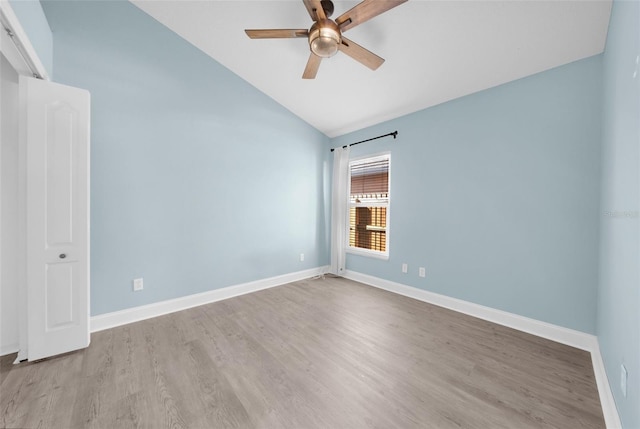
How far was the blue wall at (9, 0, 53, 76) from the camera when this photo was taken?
5.39 feet

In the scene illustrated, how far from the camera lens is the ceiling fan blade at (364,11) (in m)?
1.60

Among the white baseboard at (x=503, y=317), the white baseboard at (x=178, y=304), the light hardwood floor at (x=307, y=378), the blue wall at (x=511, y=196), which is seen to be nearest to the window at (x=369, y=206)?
the blue wall at (x=511, y=196)

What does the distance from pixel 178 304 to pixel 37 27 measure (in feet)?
9.03

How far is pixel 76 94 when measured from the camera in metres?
2.01

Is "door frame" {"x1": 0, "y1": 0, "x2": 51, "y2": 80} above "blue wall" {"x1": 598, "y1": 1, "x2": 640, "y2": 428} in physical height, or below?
above

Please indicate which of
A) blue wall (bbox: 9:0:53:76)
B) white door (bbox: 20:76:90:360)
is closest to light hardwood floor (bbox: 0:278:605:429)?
white door (bbox: 20:76:90:360)

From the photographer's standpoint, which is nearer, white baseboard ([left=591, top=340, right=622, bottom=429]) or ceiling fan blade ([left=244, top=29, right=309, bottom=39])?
white baseboard ([left=591, top=340, right=622, bottom=429])

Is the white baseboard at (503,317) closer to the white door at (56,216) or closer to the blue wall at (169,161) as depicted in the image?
the blue wall at (169,161)

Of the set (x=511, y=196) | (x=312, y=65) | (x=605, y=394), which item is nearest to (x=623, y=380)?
(x=605, y=394)

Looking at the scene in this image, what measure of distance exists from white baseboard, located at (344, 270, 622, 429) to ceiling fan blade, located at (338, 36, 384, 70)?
271 centimetres

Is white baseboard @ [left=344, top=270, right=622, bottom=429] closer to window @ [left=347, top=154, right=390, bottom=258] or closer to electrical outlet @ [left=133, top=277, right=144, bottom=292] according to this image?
window @ [left=347, top=154, right=390, bottom=258]

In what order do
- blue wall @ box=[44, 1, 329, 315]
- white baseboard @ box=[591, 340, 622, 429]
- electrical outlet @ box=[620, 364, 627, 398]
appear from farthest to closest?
blue wall @ box=[44, 1, 329, 315] < white baseboard @ box=[591, 340, 622, 429] < electrical outlet @ box=[620, 364, 627, 398]

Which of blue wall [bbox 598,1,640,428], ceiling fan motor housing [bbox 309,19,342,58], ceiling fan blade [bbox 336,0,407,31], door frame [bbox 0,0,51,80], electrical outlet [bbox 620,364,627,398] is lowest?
electrical outlet [bbox 620,364,627,398]

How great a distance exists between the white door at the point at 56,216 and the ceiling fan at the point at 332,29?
167cm
